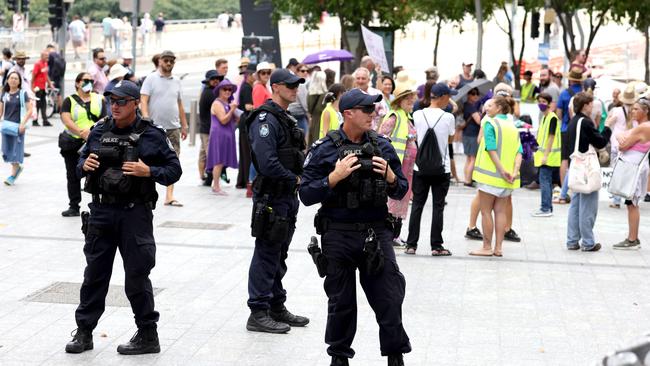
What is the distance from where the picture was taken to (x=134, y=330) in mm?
8375

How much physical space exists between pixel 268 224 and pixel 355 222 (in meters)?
1.34

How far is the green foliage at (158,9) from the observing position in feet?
228

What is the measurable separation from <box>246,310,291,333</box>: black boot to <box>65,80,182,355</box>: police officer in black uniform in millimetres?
854

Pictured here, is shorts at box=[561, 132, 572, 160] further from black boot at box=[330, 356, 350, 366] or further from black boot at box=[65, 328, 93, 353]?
black boot at box=[65, 328, 93, 353]

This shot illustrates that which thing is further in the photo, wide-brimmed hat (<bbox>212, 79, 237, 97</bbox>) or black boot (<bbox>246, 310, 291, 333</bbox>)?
wide-brimmed hat (<bbox>212, 79, 237, 97</bbox>)

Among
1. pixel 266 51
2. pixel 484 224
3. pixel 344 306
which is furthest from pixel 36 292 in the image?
pixel 266 51

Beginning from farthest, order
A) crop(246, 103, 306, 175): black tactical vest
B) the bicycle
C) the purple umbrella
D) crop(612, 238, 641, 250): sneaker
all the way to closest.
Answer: the bicycle, the purple umbrella, crop(612, 238, 641, 250): sneaker, crop(246, 103, 306, 175): black tactical vest

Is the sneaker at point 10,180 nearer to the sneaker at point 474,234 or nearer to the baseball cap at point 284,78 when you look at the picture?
the sneaker at point 474,234

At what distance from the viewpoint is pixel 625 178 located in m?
12.1

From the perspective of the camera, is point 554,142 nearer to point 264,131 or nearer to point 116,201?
point 264,131

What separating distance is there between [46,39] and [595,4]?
88.7 ft

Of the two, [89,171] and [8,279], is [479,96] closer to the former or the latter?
[8,279]

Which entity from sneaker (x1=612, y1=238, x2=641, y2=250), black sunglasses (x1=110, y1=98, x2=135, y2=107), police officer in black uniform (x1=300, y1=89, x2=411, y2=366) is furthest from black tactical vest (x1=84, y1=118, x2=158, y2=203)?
sneaker (x1=612, y1=238, x2=641, y2=250)

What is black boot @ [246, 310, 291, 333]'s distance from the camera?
8.36 metres
